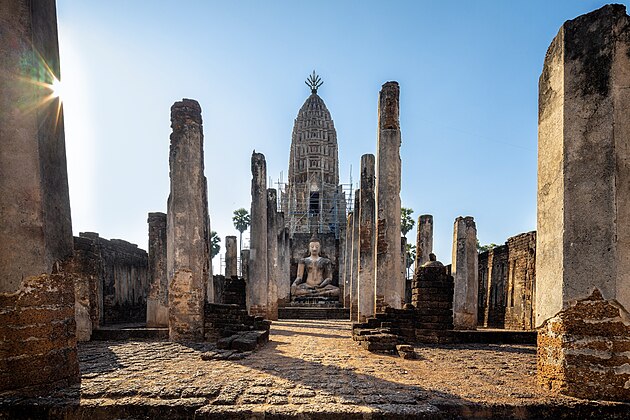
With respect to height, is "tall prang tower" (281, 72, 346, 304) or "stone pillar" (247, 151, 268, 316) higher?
"tall prang tower" (281, 72, 346, 304)

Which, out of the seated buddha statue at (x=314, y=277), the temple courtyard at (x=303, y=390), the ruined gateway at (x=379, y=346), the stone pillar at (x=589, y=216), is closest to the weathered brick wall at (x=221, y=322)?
the ruined gateway at (x=379, y=346)

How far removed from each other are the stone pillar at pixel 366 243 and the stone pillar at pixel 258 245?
3426 millimetres

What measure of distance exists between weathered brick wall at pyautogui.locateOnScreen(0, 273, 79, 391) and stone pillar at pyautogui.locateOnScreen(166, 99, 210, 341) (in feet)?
11.6

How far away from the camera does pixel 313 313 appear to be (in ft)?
59.8

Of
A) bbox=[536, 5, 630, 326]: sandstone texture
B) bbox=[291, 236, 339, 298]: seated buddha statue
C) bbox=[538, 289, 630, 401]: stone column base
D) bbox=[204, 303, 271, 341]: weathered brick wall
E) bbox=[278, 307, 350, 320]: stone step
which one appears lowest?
bbox=[278, 307, 350, 320]: stone step

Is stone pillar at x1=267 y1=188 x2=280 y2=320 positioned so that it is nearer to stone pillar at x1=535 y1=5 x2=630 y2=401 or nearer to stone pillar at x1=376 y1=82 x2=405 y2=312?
stone pillar at x1=376 y1=82 x2=405 y2=312

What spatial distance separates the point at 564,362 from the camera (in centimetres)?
424

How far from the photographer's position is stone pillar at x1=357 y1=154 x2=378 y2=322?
1247 cm

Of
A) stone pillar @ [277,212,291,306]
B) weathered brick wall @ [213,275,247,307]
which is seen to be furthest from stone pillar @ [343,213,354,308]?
weathered brick wall @ [213,275,247,307]

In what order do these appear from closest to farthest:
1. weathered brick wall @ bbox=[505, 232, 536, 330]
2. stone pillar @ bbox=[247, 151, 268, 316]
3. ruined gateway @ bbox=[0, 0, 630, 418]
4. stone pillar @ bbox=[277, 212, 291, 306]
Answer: ruined gateway @ bbox=[0, 0, 630, 418] < stone pillar @ bbox=[247, 151, 268, 316] < weathered brick wall @ bbox=[505, 232, 536, 330] < stone pillar @ bbox=[277, 212, 291, 306]

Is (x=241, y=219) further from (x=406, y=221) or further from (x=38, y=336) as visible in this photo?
(x=38, y=336)

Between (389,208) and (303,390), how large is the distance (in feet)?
22.2

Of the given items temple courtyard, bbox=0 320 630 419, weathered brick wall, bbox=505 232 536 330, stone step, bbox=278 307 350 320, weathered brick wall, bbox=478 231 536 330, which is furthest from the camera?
stone step, bbox=278 307 350 320

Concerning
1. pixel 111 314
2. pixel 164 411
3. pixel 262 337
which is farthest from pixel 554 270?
pixel 111 314
